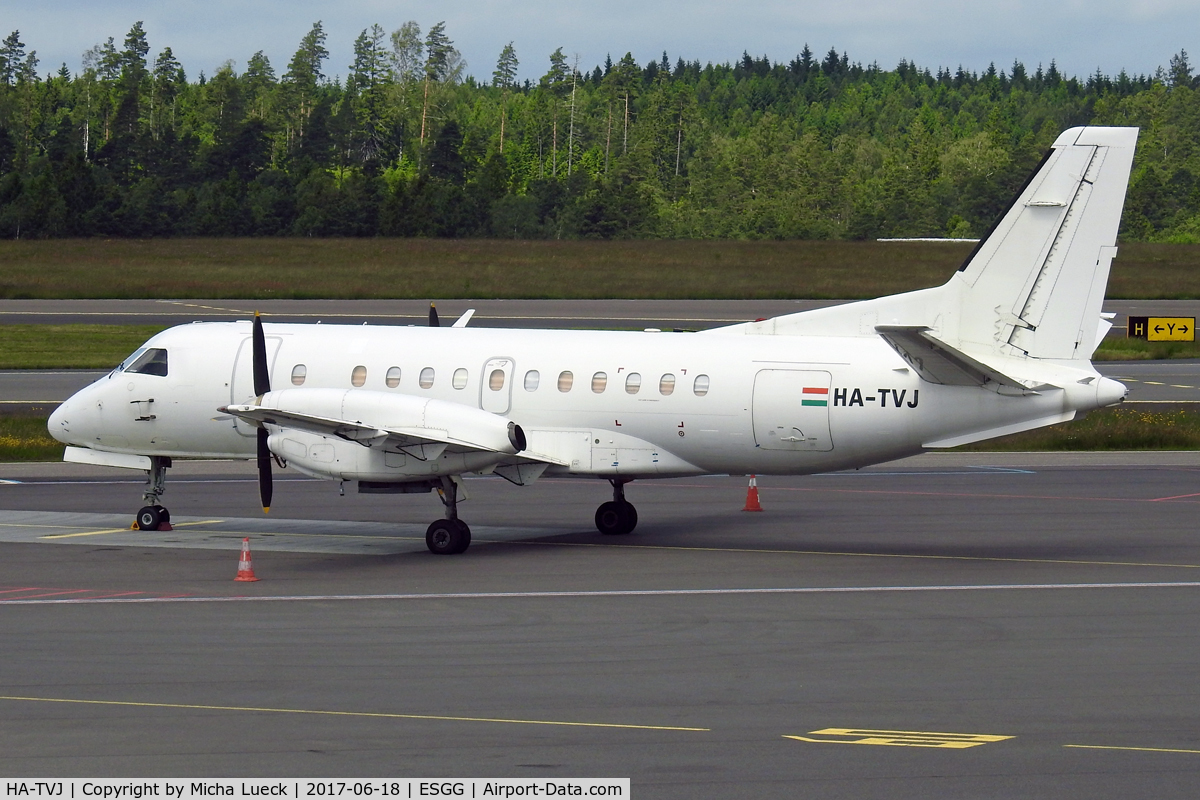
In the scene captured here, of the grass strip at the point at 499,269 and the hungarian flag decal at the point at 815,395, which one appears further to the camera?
the grass strip at the point at 499,269

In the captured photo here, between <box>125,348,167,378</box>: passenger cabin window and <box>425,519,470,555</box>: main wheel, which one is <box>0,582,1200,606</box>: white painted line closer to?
<box>425,519,470,555</box>: main wheel

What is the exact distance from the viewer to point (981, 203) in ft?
443

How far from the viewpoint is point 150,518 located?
79.2 feet

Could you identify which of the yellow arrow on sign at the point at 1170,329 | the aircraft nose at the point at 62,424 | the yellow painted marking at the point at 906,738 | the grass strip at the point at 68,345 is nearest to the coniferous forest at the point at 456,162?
the grass strip at the point at 68,345

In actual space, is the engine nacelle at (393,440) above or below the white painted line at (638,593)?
above

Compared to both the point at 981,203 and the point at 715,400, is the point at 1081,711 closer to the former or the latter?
the point at 715,400

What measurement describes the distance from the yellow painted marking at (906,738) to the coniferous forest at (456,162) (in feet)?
332

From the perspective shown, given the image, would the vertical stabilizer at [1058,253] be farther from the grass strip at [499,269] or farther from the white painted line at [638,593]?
the grass strip at [499,269]

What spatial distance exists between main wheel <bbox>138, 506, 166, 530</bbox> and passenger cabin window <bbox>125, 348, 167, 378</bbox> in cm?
224

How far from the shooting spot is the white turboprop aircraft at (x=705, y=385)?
20.6 metres

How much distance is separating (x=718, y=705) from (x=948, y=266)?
87094 millimetres

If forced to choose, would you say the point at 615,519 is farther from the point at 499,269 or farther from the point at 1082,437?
the point at 499,269

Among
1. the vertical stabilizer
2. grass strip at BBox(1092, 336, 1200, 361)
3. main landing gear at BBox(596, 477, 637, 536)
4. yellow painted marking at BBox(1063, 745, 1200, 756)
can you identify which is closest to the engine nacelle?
main landing gear at BBox(596, 477, 637, 536)

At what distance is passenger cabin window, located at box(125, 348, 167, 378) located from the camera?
961 inches
